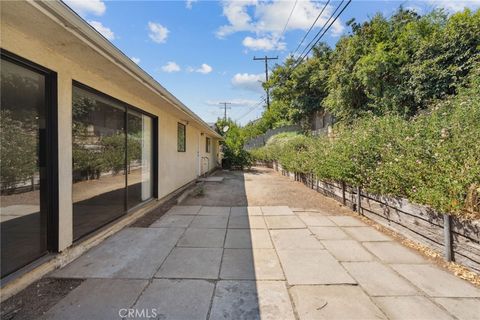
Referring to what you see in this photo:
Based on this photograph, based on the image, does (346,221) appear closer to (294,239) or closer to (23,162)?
(294,239)

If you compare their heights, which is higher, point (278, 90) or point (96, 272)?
point (278, 90)

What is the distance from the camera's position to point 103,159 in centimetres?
422

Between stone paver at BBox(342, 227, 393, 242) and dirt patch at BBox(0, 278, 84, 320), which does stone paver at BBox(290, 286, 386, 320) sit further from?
dirt patch at BBox(0, 278, 84, 320)

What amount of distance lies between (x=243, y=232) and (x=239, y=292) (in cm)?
185

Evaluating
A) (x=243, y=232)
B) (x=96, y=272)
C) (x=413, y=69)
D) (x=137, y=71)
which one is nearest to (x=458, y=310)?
(x=243, y=232)

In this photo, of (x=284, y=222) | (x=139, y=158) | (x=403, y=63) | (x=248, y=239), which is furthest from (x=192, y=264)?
(x=403, y=63)

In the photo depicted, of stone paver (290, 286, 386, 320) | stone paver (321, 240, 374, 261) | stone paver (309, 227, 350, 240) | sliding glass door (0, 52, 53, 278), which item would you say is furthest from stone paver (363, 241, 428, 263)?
sliding glass door (0, 52, 53, 278)

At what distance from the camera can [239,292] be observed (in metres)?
2.43

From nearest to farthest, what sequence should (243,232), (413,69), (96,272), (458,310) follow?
(458,310), (96,272), (243,232), (413,69)

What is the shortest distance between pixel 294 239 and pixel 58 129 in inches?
134

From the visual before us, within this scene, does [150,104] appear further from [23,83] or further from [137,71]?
[23,83]

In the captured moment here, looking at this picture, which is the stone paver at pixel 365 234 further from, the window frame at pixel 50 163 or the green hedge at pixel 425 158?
the window frame at pixel 50 163

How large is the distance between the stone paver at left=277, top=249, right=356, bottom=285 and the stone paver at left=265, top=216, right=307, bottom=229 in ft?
3.71

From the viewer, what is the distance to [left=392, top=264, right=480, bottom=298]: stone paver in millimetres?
2446
